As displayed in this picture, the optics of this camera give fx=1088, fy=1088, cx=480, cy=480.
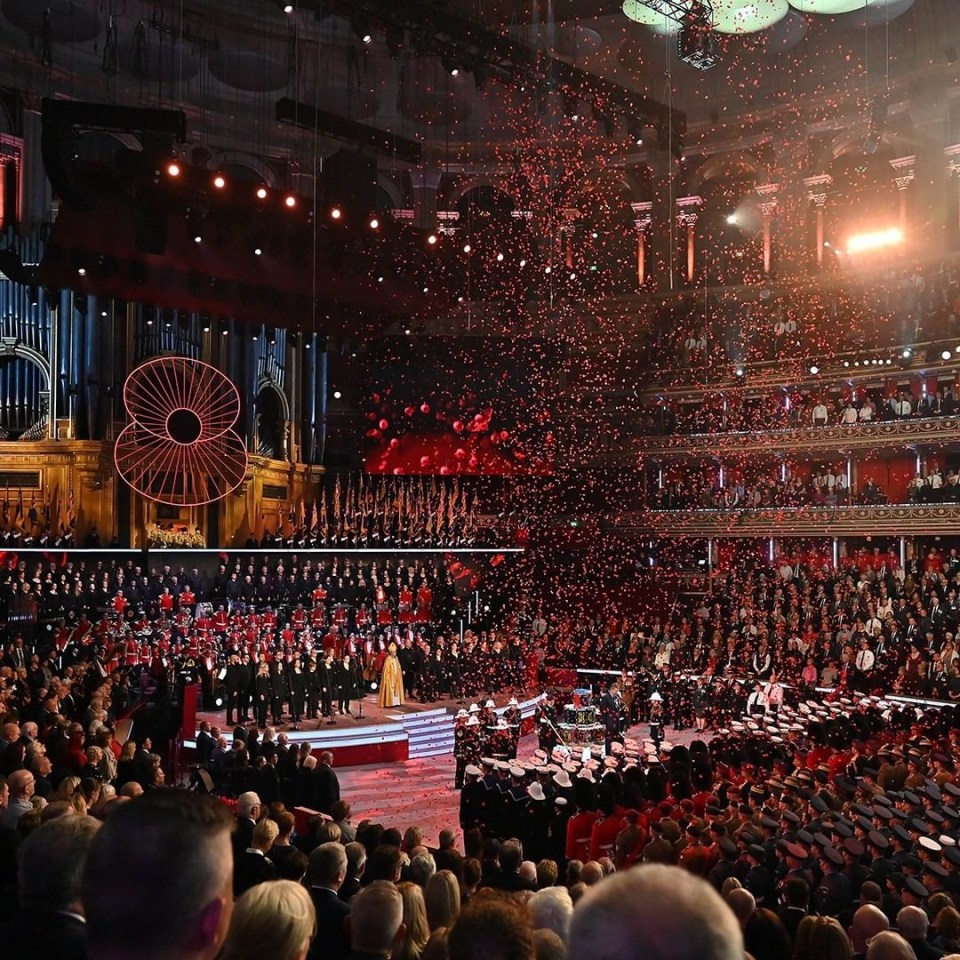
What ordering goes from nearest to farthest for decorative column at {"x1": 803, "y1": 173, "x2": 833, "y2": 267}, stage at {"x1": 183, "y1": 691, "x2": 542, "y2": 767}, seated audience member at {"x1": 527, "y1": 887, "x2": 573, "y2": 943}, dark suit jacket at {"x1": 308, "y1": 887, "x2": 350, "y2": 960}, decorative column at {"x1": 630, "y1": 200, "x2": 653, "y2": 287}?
seated audience member at {"x1": 527, "y1": 887, "x2": 573, "y2": 943} → dark suit jacket at {"x1": 308, "y1": 887, "x2": 350, "y2": 960} → stage at {"x1": 183, "y1": 691, "x2": 542, "y2": 767} → decorative column at {"x1": 803, "y1": 173, "x2": 833, "y2": 267} → decorative column at {"x1": 630, "y1": 200, "x2": 653, "y2": 287}

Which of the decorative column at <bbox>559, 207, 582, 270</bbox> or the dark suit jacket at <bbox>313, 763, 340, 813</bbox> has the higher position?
the decorative column at <bbox>559, 207, 582, 270</bbox>

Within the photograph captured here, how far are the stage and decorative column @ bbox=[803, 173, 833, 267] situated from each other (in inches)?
692

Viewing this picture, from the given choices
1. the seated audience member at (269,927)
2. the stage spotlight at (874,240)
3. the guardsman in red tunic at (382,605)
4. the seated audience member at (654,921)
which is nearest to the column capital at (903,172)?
the stage spotlight at (874,240)

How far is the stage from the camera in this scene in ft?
59.1

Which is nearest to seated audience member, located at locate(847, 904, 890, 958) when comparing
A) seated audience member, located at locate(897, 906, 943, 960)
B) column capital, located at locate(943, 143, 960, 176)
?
seated audience member, located at locate(897, 906, 943, 960)

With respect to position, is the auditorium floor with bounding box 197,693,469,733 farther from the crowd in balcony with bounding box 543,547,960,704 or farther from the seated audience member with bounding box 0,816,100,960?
the seated audience member with bounding box 0,816,100,960

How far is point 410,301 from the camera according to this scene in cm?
2238

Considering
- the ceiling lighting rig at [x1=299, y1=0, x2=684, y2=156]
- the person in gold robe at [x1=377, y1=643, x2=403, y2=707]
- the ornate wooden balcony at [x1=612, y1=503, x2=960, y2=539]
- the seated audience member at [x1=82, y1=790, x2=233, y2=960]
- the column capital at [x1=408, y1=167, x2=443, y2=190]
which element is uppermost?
the column capital at [x1=408, y1=167, x2=443, y2=190]

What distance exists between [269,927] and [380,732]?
1597 cm

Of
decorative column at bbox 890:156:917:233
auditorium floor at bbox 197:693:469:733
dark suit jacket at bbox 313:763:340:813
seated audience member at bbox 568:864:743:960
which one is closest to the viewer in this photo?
seated audience member at bbox 568:864:743:960

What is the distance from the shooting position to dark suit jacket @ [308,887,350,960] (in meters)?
4.69

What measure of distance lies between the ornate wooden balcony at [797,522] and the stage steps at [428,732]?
1169cm

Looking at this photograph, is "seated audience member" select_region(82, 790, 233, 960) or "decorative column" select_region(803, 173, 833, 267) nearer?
"seated audience member" select_region(82, 790, 233, 960)

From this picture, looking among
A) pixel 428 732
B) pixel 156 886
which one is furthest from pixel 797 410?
pixel 156 886
